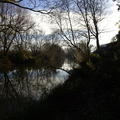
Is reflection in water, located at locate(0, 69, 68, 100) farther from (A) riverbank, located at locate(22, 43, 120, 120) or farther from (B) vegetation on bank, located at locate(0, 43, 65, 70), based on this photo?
(B) vegetation on bank, located at locate(0, 43, 65, 70)

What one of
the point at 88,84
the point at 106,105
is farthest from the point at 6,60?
the point at 106,105

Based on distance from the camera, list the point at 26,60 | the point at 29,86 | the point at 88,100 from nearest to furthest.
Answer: the point at 88,100
the point at 29,86
the point at 26,60

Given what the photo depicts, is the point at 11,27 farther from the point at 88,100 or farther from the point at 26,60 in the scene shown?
the point at 26,60

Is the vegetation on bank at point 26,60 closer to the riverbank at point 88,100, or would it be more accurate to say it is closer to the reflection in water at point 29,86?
the reflection in water at point 29,86

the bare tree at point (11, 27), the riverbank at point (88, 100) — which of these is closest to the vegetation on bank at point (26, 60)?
the bare tree at point (11, 27)

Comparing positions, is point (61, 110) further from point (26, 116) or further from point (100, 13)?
point (100, 13)

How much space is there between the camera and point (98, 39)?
29.7 meters

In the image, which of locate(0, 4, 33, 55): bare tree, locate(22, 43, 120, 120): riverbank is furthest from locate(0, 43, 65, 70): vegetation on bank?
locate(22, 43, 120, 120): riverbank

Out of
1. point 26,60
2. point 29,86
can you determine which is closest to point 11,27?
point 29,86

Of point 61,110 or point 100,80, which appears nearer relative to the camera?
point 61,110

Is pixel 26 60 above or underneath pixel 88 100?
above

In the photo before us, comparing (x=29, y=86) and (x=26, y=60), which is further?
(x=26, y=60)

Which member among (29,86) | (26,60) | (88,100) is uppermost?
(26,60)

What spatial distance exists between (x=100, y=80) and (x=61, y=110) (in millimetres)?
2767
